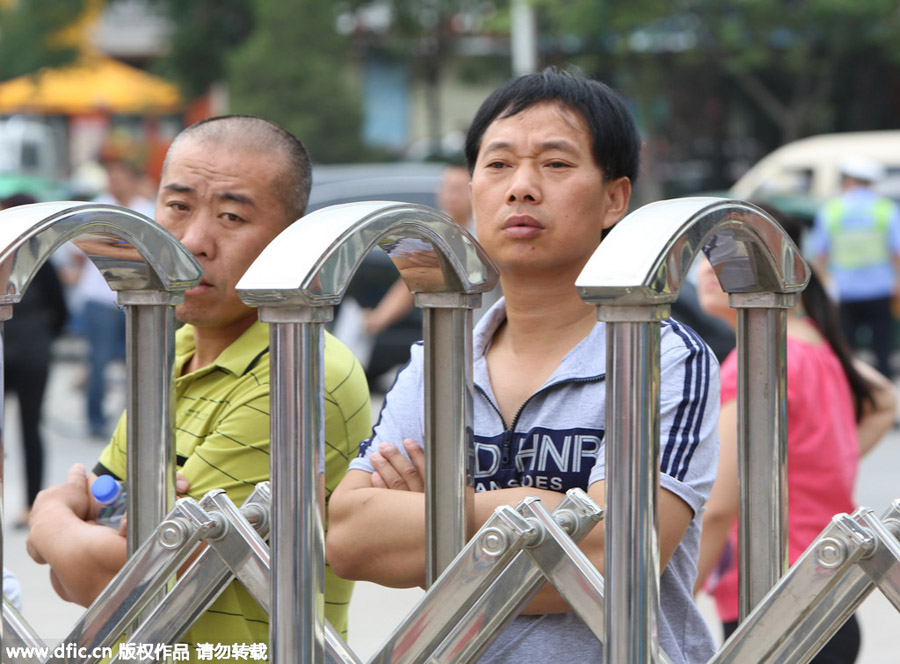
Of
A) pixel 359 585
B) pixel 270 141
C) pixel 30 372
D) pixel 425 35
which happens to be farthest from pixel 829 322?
pixel 425 35

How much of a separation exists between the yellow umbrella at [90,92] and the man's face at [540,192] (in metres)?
24.6

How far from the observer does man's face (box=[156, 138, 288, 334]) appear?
1897 millimetres

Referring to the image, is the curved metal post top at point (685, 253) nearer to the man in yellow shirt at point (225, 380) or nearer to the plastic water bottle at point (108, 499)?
the man in yellow shirt at point (225, 380)

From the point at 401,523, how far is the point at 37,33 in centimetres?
2458

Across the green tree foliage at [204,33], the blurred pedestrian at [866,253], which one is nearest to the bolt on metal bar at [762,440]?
the blurred pedestrian at [866,253]

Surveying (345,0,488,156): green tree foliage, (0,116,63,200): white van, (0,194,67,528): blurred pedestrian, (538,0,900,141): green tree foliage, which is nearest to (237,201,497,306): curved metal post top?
(0,194,67,528): blurred pedestrian

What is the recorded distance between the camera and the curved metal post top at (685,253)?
1094 mm

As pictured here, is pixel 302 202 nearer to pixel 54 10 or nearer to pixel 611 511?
pixel 611 511

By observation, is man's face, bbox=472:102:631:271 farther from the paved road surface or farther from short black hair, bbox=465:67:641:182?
the paved road surface

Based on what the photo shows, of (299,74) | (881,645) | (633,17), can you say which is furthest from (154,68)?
(881,645)

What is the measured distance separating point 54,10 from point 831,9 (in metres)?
13.7

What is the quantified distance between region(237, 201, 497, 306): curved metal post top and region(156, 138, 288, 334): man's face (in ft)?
1.83

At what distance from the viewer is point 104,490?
1873 millimetres

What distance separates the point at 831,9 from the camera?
680 inches
